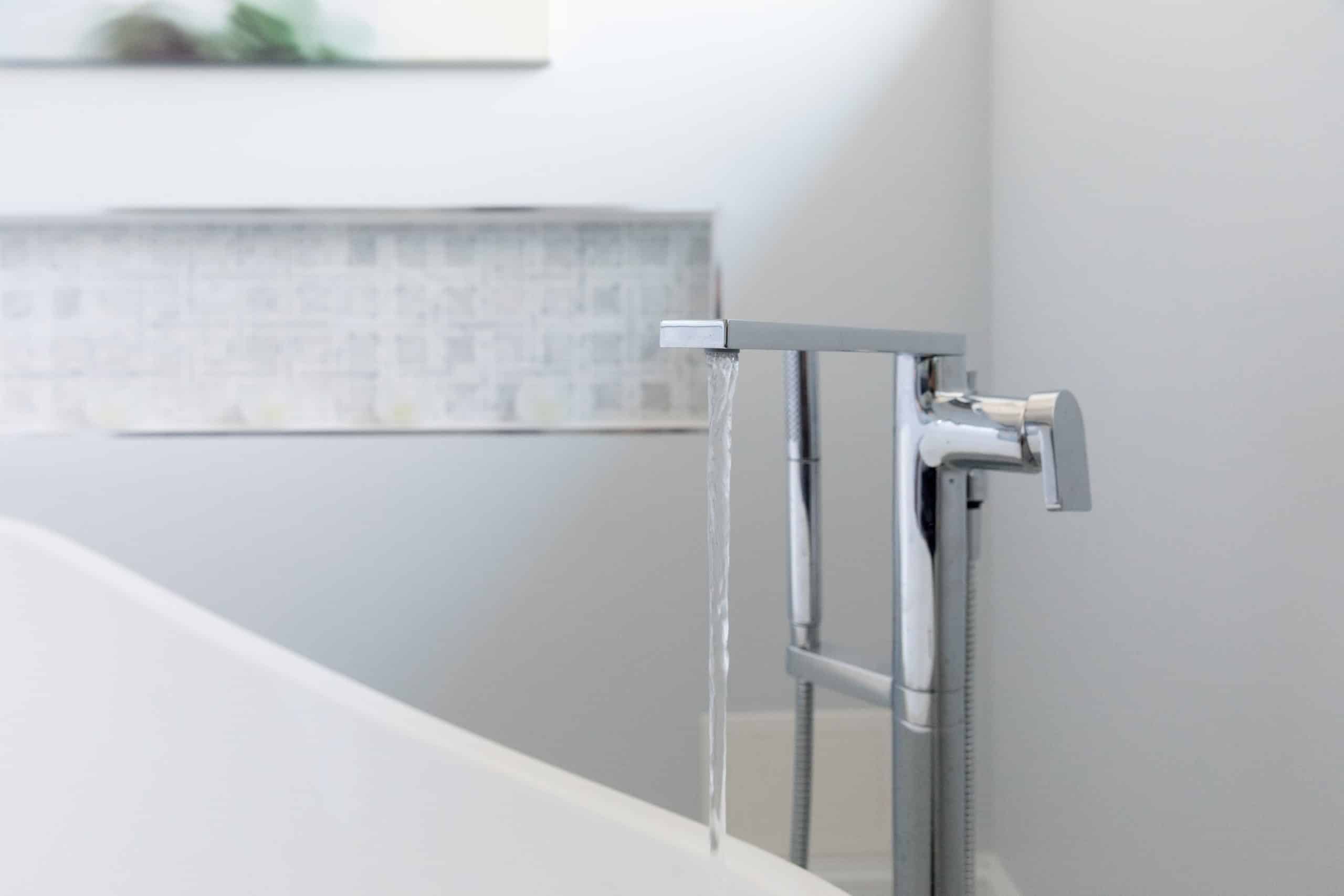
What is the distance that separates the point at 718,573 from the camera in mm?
719

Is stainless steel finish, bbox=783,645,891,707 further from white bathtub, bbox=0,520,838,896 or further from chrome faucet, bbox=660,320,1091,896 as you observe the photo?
white bathtub, bbox=0,520,838,896

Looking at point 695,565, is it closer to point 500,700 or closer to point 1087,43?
point 500,700

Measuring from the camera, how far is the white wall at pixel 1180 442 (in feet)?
2.65

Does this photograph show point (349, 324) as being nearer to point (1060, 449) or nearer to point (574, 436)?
point (574, 436)

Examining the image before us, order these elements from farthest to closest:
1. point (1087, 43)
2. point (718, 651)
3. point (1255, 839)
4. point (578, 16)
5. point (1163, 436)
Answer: point (578, 16), point (1087, 43), point (1163, 436), point (1255, 839), point (718, 651)

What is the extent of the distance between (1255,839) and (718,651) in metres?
0.48

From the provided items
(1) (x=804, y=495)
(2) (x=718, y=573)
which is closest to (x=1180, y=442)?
(1) (x=804, y=495)

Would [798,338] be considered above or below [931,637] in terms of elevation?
above

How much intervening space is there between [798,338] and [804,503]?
0.24 metres

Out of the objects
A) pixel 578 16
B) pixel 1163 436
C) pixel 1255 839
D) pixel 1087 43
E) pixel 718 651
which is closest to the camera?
pixel 718 651

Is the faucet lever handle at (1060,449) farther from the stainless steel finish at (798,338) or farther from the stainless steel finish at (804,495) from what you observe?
the stainless steel finish at (804,495)

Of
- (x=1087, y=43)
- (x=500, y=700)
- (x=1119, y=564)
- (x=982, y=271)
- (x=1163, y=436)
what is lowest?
(x=500, y=700)

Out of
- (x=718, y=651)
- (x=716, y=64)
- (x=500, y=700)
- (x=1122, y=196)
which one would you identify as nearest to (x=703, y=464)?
(x=500, y=700)

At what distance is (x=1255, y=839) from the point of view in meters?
0.88
